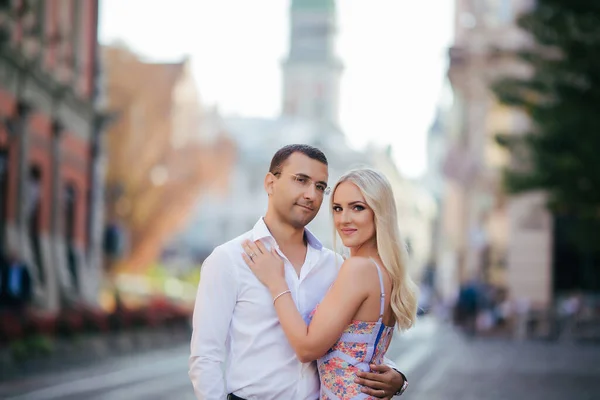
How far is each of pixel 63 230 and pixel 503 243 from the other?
2466cm

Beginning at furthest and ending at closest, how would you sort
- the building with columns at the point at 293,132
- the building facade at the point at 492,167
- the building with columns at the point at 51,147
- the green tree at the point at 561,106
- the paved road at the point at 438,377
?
1. the building with columns at the point at 293,132
2. the building facade at the point at 492,167
3. the building with columns at the point at 51,147
4. the green tree at the point at 561,106
5. the paved road at the point at 438,377

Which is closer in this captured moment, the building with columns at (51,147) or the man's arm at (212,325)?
the man's arm at (212,325)

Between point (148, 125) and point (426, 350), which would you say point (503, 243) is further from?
point (426, 350)

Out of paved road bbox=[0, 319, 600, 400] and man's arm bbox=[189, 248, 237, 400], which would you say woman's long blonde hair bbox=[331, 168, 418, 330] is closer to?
man's arm bbox=[189, 248, 237, 400]

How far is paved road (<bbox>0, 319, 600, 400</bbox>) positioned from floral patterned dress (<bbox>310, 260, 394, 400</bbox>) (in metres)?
12.0

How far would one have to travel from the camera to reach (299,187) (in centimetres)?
530

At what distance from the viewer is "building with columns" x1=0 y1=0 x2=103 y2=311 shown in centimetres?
2916

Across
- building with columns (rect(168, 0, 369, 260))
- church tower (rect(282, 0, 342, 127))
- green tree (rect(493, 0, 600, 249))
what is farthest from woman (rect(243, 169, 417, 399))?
church tower (rect(282, 0, 342, 127))

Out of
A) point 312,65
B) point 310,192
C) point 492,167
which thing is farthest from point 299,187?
point 312,65

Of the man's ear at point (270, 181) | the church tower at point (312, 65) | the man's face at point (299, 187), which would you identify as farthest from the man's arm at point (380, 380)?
the church tower at point (312, 65)

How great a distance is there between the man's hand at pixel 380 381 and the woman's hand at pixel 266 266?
51 centimetres

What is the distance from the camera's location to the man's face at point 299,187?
530 centimetres

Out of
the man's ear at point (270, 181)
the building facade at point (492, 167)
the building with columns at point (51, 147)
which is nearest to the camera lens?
the man's ear at point (270, 181)

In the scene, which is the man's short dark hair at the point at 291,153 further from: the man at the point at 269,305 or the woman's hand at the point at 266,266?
the woman's hand at the point at 266,266
